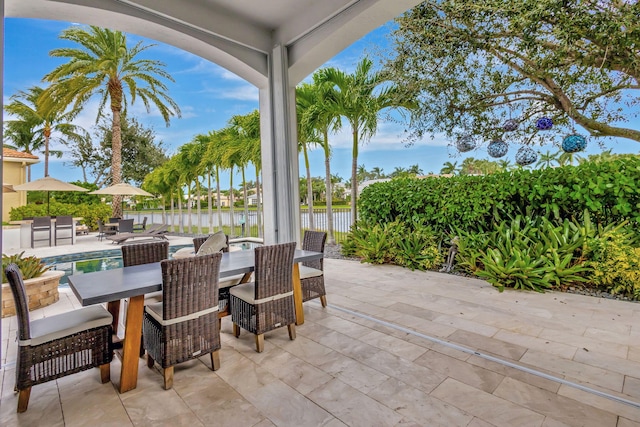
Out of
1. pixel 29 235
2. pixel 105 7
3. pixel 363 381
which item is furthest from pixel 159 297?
pixel 29 235

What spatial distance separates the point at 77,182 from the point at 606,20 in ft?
49.5

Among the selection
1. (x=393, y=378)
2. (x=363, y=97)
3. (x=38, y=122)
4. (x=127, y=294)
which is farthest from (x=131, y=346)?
(x=38, y=122)

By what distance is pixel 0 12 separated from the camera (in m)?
2.54

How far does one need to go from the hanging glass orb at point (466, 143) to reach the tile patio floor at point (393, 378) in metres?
3.03

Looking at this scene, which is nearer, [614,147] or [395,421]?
[395,421]

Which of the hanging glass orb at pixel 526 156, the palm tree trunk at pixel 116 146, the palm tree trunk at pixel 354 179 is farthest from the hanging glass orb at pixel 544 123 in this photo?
the palm tree trunk at pixel 116 146

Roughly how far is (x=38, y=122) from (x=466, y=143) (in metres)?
13.7

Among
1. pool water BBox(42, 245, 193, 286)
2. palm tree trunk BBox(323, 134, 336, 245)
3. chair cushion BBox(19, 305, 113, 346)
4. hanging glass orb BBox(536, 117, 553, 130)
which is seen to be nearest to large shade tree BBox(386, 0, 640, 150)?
hanging glass orb BBox(536, 117, 553, 130)

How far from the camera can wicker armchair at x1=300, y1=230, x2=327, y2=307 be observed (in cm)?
330

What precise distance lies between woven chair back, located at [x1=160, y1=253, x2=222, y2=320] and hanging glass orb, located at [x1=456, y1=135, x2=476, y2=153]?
16.0 ft

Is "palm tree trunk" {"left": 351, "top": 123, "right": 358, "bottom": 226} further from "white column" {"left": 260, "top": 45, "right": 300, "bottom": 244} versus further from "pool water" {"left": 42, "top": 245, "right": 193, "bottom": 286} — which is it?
"pool water" {"left": 42, "top": 245, "right": 193, "bottom": 286}

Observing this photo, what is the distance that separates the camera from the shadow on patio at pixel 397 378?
5.72 feet

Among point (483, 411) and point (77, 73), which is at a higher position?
point (77, 73)

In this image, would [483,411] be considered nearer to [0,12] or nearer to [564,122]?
[0,12]
